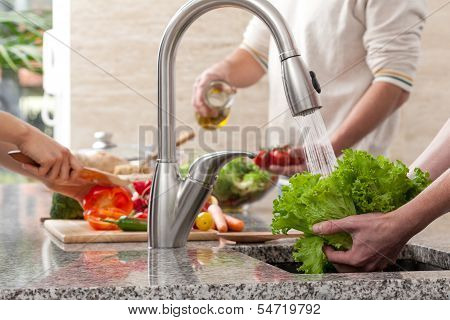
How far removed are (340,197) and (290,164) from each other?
95cm

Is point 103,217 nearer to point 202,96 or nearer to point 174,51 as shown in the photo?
point 174,51

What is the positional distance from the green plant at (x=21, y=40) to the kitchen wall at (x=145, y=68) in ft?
2.48

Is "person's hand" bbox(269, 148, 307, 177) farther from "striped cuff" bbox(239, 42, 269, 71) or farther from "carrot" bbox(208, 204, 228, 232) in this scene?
"striped cuff" bbox(239, 42, 269, 71)

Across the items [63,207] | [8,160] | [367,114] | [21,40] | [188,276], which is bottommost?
[188,276]

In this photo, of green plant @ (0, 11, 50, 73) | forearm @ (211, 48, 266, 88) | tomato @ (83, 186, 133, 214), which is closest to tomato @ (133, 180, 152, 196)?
tomato @ (83, 186, 133, 214)

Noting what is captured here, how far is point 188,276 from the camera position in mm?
1102

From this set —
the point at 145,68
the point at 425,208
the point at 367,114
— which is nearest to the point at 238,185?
the point at 367,114

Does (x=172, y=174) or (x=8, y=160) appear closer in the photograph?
(x=172, y=174)

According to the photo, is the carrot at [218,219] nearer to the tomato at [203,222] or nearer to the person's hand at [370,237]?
the tomato at [203,222]

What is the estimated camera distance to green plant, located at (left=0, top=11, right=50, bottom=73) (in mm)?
4652

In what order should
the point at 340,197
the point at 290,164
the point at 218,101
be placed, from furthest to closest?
Result: the point at 218,101 → the point at 290,164 → the point at 340,197

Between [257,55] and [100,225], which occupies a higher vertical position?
[257,55]

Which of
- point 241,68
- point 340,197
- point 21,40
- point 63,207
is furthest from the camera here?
point 21,40
